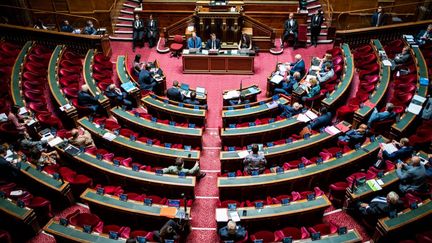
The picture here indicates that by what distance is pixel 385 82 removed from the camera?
33.7ft

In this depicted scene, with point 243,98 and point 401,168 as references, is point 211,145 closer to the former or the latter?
point 243,98

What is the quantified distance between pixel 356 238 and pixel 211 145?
4374 millimetres

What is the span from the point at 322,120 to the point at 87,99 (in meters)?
6.21

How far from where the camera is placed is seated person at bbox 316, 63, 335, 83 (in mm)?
10859

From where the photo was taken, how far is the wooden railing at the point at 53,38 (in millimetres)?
12770

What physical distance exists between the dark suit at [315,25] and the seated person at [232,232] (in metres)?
9.40

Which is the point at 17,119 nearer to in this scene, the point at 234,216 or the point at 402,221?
the point at 234,216

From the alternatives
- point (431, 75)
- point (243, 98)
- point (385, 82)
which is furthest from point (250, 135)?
point (431, 75)

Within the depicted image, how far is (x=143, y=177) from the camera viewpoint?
7.82m

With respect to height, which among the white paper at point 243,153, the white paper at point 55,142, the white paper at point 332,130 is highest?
the white paper at point 332,130

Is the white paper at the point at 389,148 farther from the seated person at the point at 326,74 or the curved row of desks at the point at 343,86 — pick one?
the seated person at the point at 326,74

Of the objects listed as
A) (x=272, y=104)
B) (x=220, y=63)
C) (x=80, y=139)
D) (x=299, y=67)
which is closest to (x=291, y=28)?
(x=299, y=67)

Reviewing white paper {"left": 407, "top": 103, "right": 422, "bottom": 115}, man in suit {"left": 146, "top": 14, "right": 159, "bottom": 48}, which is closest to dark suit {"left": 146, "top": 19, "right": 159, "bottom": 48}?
man in suit {"left": 146, "top": 14, "right": 159, "bottom": 48}

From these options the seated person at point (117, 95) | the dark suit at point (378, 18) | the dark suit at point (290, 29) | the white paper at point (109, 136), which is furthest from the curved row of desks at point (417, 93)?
the seated person at point (117, 95)
